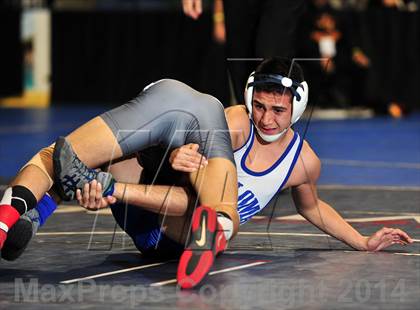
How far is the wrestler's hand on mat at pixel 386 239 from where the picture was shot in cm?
504

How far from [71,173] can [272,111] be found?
0.96 metres

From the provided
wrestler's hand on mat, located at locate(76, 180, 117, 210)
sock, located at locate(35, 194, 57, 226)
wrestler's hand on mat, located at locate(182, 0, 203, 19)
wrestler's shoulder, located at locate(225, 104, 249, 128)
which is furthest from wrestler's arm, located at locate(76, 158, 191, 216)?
wrestler's hand on mat, located at locate(182, 0, 203, 19)

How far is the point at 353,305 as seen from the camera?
4.06 metres

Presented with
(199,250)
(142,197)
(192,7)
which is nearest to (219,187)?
(142,197)

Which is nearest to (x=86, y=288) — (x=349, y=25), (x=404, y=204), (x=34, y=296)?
(x=34, y=296)

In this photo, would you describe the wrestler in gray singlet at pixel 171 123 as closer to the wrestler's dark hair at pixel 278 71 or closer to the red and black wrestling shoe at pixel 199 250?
the wrestler's dark hair at pixel 278 71

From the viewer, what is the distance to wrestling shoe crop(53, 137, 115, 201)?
14.5 ft

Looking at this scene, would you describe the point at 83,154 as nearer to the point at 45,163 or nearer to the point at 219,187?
the point at 45,163

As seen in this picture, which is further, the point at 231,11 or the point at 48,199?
the point at 231,11

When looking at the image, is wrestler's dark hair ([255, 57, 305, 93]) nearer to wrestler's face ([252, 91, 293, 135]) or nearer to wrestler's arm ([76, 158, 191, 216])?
wrestler's face ([252, 91, 293, 135])

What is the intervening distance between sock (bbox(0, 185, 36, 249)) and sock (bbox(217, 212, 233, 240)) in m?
0.69

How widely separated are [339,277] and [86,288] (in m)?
0.96

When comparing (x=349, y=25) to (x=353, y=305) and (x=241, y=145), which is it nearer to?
(x=241, y=145)

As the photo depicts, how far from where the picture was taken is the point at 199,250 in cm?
425
